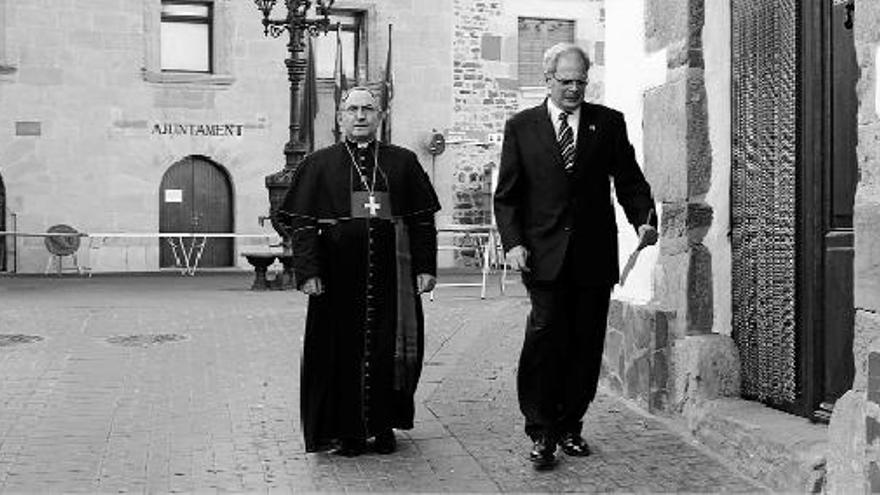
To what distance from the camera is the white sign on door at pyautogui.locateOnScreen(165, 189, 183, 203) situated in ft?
74.7

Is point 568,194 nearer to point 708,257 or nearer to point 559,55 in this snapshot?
point 559,55

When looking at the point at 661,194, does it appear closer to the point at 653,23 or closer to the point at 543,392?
the point at 653,23

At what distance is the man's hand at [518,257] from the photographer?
5359mm

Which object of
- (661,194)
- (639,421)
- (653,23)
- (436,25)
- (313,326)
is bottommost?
(639,421)

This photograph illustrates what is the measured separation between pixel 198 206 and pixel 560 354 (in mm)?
18316

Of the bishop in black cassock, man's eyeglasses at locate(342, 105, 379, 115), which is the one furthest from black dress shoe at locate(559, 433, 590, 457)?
man's eyeglasses at locate(342, 105, 379, 115)

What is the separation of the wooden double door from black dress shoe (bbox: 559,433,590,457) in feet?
59.3

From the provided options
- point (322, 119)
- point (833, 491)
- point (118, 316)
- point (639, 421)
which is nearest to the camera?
point (833, 491)

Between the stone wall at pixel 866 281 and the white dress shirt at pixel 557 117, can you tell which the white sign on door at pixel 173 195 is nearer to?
the white dress shirt at pixel 557 117

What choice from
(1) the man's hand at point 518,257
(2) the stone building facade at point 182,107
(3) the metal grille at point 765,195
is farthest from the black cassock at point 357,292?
(2) the stone building facade at point 182,107

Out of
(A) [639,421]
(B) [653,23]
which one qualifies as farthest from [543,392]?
(B) [653,23]

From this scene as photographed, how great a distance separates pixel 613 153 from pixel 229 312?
837 cm

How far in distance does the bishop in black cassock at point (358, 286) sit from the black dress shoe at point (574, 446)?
80cm

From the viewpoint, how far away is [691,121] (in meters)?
6.04
